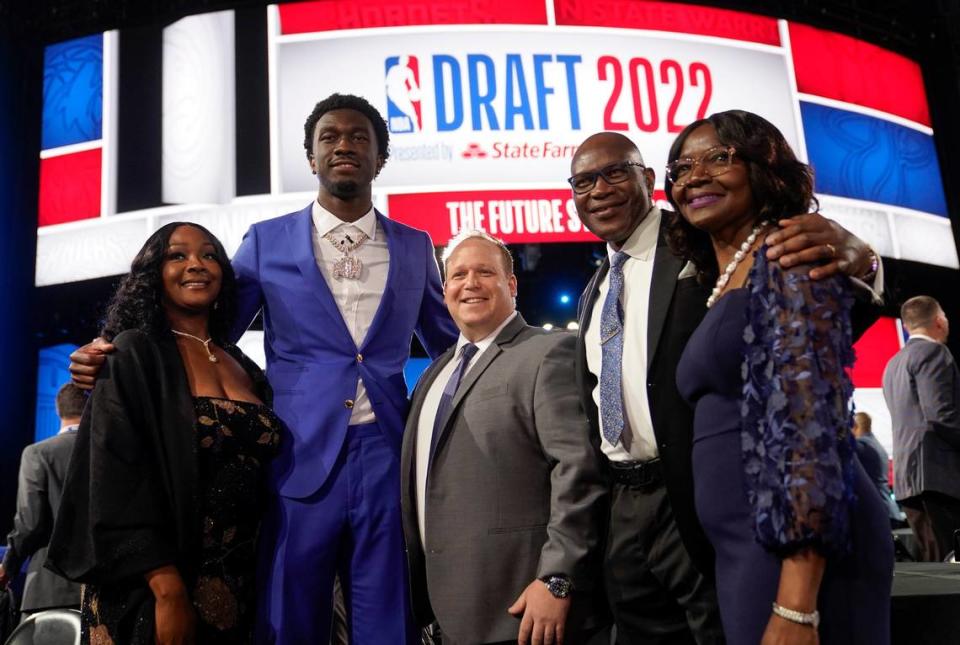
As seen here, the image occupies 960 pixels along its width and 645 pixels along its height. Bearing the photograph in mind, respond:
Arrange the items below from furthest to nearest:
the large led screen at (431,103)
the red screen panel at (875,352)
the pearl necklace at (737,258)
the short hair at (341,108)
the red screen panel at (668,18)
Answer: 1. the red screen panel at (875,352)
2. the red screen panel at (668,18)
3. the large led screen at (431,103)
4. the short hair at (341,108)
5. the pearl necklace at (737,258)

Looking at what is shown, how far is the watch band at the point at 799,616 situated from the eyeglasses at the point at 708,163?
88cm

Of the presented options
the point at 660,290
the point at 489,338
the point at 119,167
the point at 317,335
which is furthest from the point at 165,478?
the point at 119,167

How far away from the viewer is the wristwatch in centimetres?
203

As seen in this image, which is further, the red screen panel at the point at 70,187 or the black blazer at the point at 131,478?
the red screen panel at the point at 70,187

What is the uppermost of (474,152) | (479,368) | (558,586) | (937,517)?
(474,152)

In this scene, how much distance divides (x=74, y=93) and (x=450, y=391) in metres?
6.48

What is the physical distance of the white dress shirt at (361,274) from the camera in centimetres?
255

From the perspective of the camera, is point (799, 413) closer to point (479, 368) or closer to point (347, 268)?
point (479, 368)

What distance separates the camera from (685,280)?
207 centimetres

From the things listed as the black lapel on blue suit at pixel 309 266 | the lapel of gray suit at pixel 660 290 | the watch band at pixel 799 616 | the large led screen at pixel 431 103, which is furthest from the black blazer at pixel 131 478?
the large led screen at pixel 431 103

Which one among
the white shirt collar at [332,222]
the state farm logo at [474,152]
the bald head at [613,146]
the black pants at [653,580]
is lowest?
the black pants at [653,580]

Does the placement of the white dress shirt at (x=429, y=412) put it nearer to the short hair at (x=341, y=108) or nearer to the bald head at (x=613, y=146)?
the bald head at (x=613, y=146)

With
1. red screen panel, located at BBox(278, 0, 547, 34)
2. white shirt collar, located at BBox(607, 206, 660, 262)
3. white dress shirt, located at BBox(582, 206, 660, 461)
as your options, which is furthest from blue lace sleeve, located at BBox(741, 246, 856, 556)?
red screen panel, located at BBox(278, 0, 547, 34)

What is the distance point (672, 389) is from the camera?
195 cm
